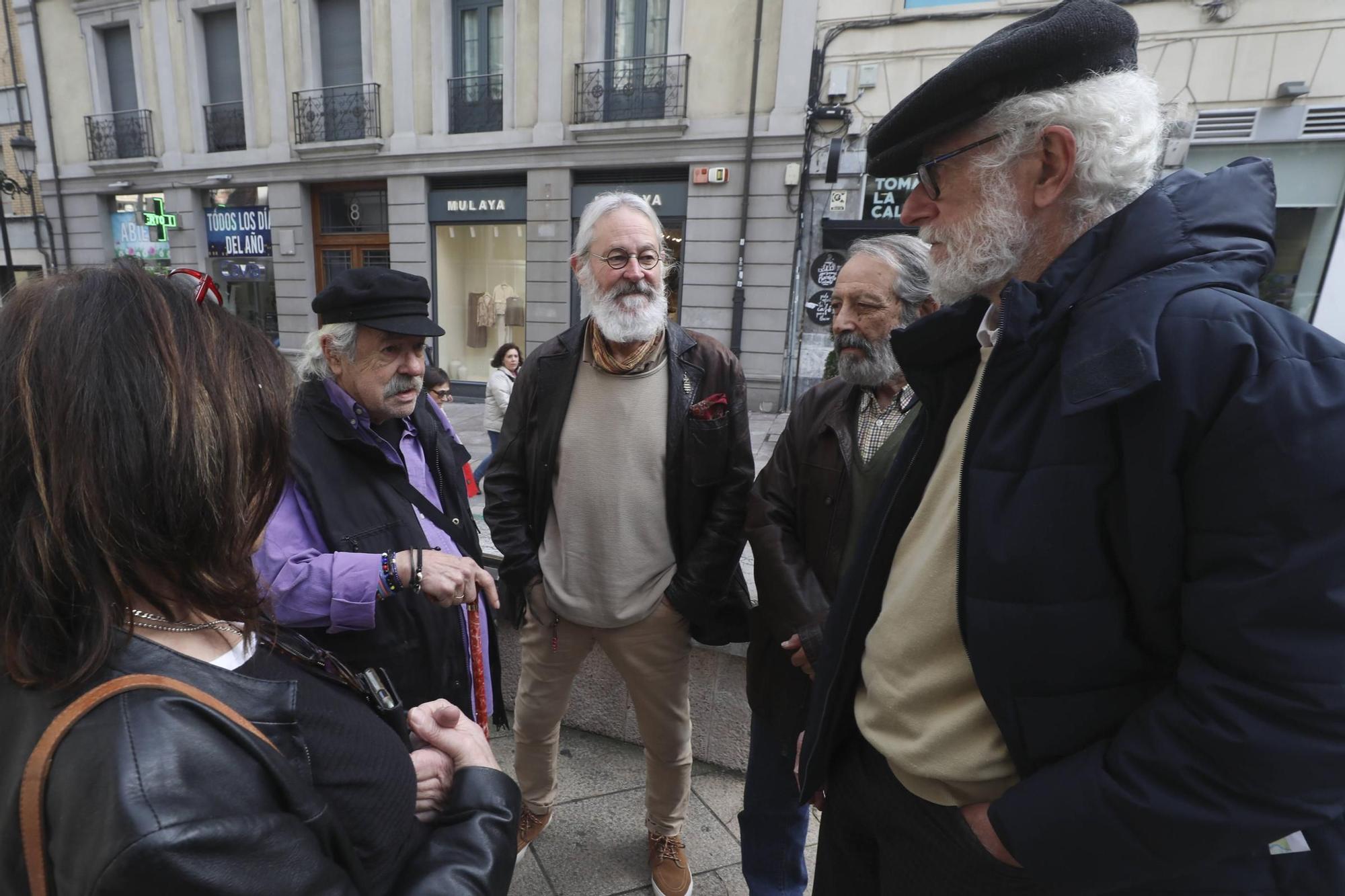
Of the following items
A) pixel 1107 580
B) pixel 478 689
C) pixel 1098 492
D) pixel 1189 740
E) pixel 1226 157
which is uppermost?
pixel 1226 157

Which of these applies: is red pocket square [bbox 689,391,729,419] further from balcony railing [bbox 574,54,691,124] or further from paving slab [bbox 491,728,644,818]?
balcony railing [bbox 574,54,691,124]

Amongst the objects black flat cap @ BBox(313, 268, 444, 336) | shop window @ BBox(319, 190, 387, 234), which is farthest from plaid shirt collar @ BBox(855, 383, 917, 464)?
shop window @ BBox(319, 190, 387, 234)

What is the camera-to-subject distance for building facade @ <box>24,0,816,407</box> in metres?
9.65

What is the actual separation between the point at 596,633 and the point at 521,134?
33.6 ft

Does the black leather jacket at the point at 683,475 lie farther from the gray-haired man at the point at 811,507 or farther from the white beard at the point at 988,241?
the white beard at the point at 988,241

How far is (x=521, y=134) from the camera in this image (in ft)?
34.5

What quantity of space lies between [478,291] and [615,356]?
10.6 metres

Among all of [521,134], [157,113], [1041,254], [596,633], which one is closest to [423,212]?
[521,134]

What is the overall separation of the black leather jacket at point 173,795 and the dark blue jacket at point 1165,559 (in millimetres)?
959

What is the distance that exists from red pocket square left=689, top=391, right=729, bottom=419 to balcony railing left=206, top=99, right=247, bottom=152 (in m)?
14.1

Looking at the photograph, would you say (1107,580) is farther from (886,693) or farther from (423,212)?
(423,212)

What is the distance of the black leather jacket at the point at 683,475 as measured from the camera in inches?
83.1

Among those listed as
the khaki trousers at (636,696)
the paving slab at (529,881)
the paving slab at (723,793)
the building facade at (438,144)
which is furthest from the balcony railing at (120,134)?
the paving slab at (723,793)

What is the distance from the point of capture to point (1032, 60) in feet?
3.41
